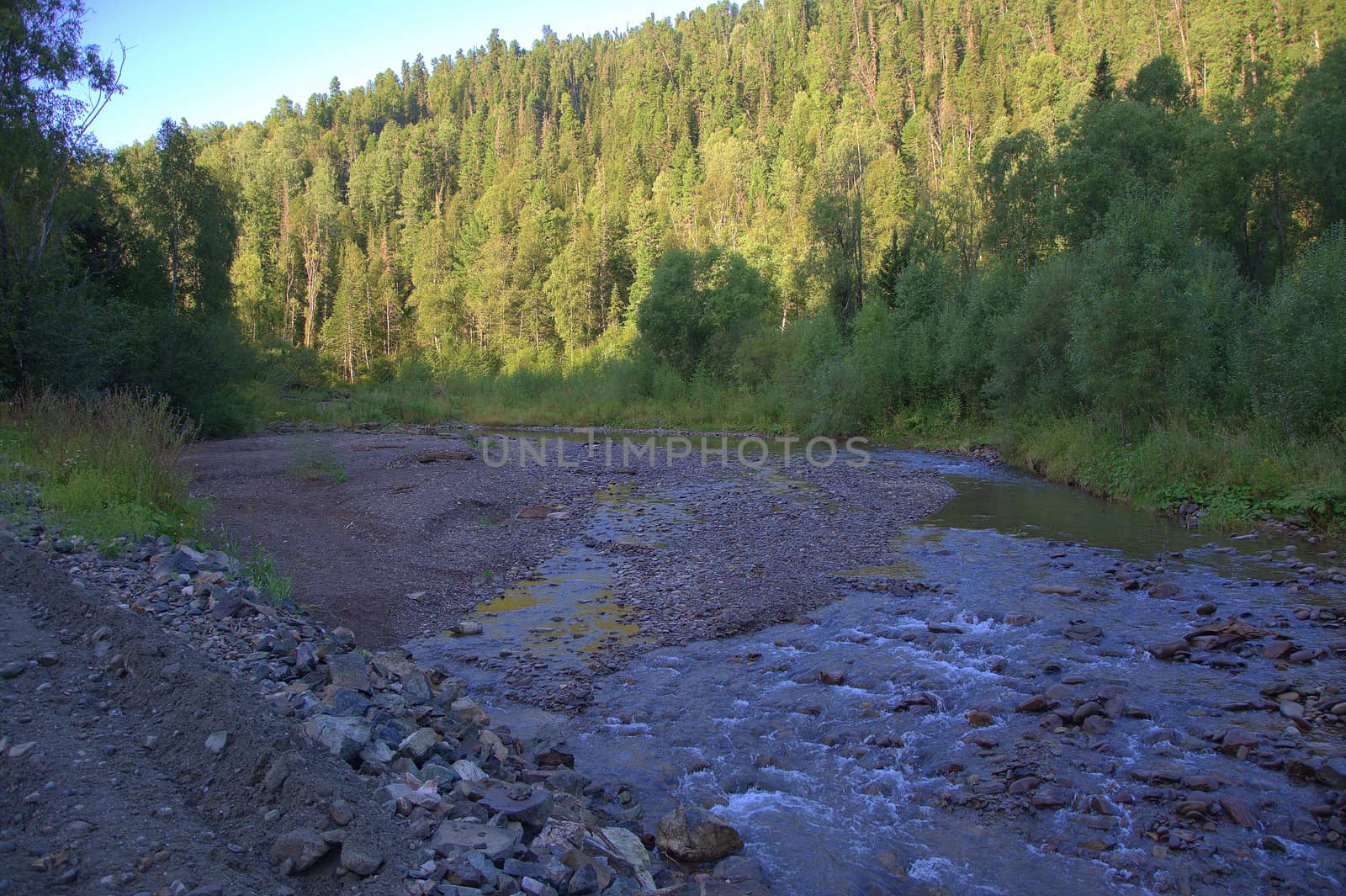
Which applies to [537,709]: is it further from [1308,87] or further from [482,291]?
[482,291]

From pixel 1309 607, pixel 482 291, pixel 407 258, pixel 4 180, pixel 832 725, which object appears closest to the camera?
pixel 832 725

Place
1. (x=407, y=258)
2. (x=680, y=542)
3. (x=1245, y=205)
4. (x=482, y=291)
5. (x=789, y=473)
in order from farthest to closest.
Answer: (x=407, y=258), (x=482, y=291), (x=1245, y=205), (x=789, y=473), (x=680, y=542)

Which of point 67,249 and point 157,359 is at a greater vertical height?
point 67,249

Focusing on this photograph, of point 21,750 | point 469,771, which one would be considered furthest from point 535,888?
point 21,750

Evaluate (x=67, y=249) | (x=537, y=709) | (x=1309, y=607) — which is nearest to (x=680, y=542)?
(x=537, y=709)

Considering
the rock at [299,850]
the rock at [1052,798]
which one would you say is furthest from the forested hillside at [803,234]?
the rock at [299,850]

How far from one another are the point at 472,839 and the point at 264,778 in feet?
4.34

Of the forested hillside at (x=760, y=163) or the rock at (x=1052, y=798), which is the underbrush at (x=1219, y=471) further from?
the forested hillside at (x=760, y=163)

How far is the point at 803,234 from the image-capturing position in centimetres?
7012

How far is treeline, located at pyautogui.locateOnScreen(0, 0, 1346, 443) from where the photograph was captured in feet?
76.0

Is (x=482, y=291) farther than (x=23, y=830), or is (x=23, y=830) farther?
(x=482, y=291)

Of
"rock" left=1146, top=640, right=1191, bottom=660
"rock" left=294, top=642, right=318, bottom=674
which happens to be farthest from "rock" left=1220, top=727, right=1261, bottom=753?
"rock" left=294, top=642, right=318, bottom=674

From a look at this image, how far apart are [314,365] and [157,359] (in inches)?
1423

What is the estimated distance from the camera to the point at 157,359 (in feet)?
95.8
